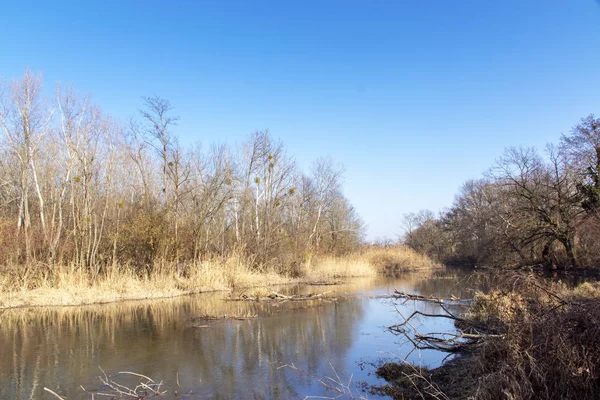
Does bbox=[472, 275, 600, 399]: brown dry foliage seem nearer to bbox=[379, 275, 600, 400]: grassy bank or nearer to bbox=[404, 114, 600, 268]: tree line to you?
bbox=[379, 275, 600, 400]: grassy bank

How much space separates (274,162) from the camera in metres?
27.8

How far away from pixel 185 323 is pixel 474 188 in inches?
1830

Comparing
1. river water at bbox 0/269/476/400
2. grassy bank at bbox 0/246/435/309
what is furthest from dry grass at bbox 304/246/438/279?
river water at bbox 0/269/476/400

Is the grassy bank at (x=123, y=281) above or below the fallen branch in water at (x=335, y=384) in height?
above

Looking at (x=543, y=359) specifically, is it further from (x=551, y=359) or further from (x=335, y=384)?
(x=335, y=384)

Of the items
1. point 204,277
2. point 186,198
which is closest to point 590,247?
point 204,277

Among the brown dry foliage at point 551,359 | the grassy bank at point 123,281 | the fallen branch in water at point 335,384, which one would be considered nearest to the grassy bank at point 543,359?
the brown dry foliage at point 551,359

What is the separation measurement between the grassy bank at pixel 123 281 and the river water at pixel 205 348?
3.03 ft

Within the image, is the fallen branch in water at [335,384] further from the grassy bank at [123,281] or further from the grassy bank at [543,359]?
the grassy bank at [123,281]

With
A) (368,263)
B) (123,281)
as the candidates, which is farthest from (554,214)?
(123,281)

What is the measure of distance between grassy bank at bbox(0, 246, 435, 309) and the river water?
925 millimetres

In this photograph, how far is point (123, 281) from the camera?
16.8m

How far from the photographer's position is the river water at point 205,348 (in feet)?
21.7

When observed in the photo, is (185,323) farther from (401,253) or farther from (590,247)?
(401,253)
